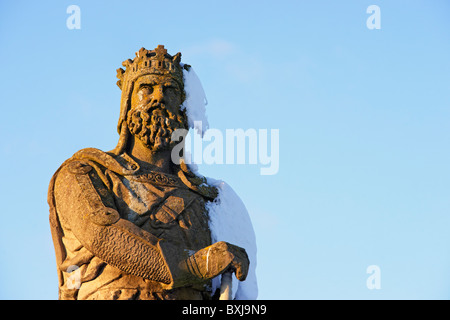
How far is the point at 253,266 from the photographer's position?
16.5m

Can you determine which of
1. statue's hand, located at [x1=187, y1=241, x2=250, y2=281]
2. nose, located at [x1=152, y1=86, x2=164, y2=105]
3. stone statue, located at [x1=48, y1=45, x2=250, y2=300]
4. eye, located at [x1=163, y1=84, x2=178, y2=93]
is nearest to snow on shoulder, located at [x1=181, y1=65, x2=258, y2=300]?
stone statue, located at [x1=48, y1=45, x2=250, y2=300]

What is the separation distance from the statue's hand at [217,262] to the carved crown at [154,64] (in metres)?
2.95

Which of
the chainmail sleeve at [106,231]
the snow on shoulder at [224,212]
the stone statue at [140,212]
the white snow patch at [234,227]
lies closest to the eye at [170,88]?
the stone statue at [140,212]

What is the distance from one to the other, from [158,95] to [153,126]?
48cm

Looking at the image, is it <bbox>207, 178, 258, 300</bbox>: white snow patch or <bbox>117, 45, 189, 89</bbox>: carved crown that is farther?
<bbox>117, 45, 189, 89</bbox>: carved crown

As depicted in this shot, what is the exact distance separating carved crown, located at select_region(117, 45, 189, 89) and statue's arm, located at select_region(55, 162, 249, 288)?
223 cm

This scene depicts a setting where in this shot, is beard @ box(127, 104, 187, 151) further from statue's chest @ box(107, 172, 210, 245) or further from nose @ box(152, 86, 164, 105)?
statue's chest @ box(107, 172, 210, 245)

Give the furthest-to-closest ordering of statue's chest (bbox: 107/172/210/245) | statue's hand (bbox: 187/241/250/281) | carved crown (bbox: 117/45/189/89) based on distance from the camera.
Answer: carved crown (bbox: 117/45/189/89), statue's chest (bbox: 107/172/210/245), statue's hand (bbox: 187/241/250/281)

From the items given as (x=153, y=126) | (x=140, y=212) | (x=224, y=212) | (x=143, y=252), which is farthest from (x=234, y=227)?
(x=143, y=252)

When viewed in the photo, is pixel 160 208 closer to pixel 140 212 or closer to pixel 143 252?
pixel 140 212

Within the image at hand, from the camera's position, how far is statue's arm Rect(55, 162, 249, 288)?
49.2 ft

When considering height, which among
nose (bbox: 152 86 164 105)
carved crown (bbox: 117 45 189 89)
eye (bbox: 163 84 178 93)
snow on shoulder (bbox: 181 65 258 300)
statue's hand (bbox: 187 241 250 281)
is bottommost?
statue's hand (bbox: 187 241 250 281)

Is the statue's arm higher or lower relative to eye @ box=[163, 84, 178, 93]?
lower
